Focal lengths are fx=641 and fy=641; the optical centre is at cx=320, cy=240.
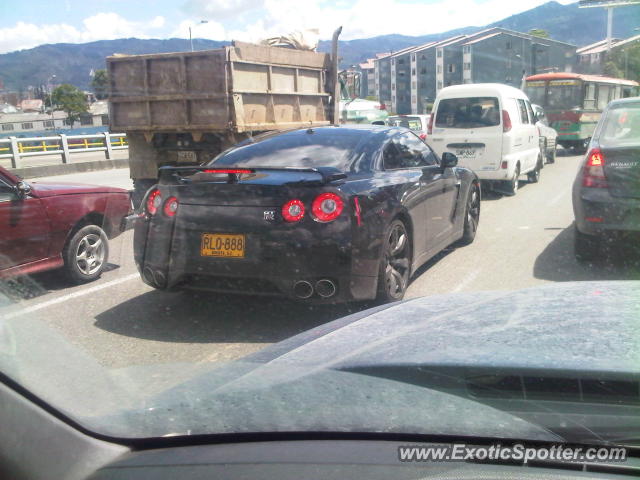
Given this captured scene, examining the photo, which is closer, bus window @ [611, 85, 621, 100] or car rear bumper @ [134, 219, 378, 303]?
car rear bumper @ [134, 219, 378, 303]

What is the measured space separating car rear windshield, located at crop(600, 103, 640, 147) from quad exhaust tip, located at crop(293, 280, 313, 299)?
3500mm

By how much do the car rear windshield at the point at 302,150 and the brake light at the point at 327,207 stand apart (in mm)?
588

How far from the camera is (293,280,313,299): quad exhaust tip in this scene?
456cm

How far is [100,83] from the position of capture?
11.1 meters

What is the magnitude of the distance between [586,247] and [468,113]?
6.03m

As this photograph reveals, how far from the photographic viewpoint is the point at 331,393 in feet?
6.18

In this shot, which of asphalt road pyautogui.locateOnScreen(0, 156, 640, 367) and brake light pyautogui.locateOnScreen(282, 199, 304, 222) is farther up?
brake light pyautogui.locateOnScreen(282, 199, 304, 222)

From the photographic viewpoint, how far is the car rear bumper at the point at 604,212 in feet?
19.4

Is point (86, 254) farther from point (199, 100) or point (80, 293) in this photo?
point (199, 100)

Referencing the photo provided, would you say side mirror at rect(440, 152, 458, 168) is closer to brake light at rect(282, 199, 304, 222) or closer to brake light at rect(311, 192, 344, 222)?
brake light at rect(311, 192, 344, 222)

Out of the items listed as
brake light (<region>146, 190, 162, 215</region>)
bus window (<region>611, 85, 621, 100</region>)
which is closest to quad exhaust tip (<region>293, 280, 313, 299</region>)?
brake light (<region>146, 190, 162, 215</region>)

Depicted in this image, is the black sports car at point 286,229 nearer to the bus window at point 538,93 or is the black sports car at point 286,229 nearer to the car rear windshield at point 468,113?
the car rear windshield at point 468,113

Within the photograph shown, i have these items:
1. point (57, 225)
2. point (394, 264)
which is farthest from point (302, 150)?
point (57, 225)

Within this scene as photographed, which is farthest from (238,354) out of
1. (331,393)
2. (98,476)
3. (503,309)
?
(98,476)
